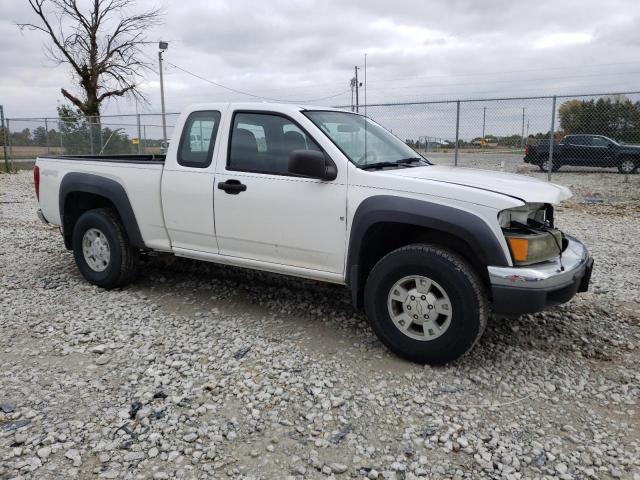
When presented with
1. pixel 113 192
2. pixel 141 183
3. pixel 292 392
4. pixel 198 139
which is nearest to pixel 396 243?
pixel 292 392

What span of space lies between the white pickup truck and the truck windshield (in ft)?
0.05

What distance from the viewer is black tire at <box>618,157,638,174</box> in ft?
49.6

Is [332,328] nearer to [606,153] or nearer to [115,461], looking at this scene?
[115,461]

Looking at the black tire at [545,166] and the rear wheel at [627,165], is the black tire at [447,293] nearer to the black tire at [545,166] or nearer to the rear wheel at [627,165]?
the black tire at [545,166]

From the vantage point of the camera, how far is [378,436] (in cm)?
287

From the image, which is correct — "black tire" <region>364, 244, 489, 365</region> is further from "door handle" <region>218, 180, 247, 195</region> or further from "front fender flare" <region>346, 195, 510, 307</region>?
"door handle" <region>218, 180, 247, 195</region>

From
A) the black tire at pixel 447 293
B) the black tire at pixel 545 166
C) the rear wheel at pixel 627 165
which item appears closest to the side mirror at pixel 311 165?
the black tire at pixel 447 293

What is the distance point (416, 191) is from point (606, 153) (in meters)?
14.5

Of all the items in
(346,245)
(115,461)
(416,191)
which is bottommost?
(115,461)

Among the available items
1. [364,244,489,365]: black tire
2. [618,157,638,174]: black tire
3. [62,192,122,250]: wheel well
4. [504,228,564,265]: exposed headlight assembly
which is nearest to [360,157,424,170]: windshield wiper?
[364,244,489,365]: black tire

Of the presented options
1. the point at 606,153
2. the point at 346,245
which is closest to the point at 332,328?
the point at 346,245

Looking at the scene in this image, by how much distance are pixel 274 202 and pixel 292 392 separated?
1.48 metres

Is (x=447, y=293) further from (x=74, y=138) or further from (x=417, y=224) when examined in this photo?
(x=74, y=138)

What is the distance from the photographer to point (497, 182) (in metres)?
3.70
